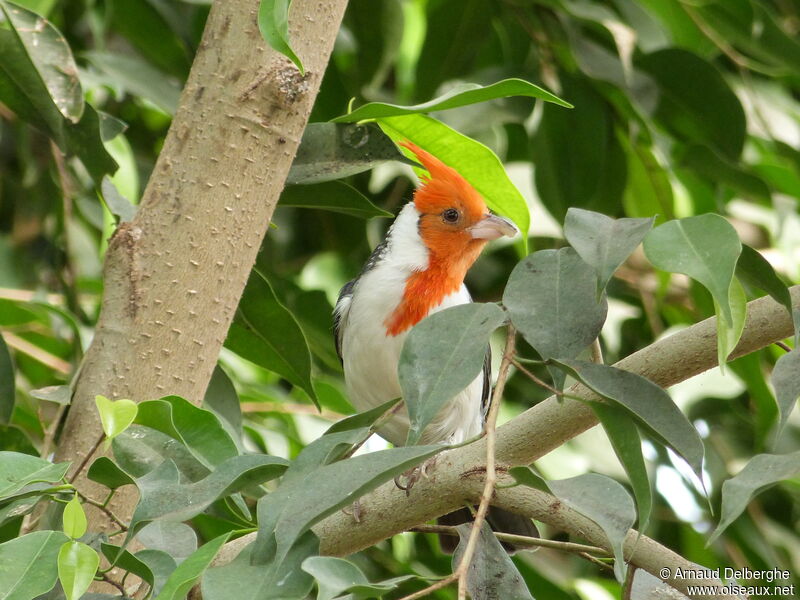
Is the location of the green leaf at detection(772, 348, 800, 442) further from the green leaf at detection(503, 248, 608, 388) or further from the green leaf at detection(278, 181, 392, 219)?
the green leaf at detection(278, 181, 392, 219)

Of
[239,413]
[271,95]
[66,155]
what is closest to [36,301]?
[66,155]

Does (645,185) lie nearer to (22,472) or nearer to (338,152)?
(338,152)

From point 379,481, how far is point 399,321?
1575mm

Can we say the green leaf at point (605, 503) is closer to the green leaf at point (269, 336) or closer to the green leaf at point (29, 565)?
the green leaf at point (29, 565)

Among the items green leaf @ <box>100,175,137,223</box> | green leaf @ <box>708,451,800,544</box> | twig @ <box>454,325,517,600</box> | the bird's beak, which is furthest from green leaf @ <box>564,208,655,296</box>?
the bird's beak

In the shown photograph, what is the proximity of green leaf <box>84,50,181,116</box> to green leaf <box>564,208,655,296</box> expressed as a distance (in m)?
1.46

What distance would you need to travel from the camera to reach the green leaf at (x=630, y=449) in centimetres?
108

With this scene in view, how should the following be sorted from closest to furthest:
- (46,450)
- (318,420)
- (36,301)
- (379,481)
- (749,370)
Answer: (379,481), (46,450), (36,301), (749,370), (318,420)

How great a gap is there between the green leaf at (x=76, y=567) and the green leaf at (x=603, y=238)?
1.96ft

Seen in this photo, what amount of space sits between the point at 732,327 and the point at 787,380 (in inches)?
3.1

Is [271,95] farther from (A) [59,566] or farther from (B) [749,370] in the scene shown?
(B) [749,370]

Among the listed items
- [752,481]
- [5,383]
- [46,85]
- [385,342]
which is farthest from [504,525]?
[752,481]

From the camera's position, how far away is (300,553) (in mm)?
1057

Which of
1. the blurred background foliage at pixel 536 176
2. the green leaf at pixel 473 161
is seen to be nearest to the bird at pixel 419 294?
the blurred background foliage at pixel 536 176
